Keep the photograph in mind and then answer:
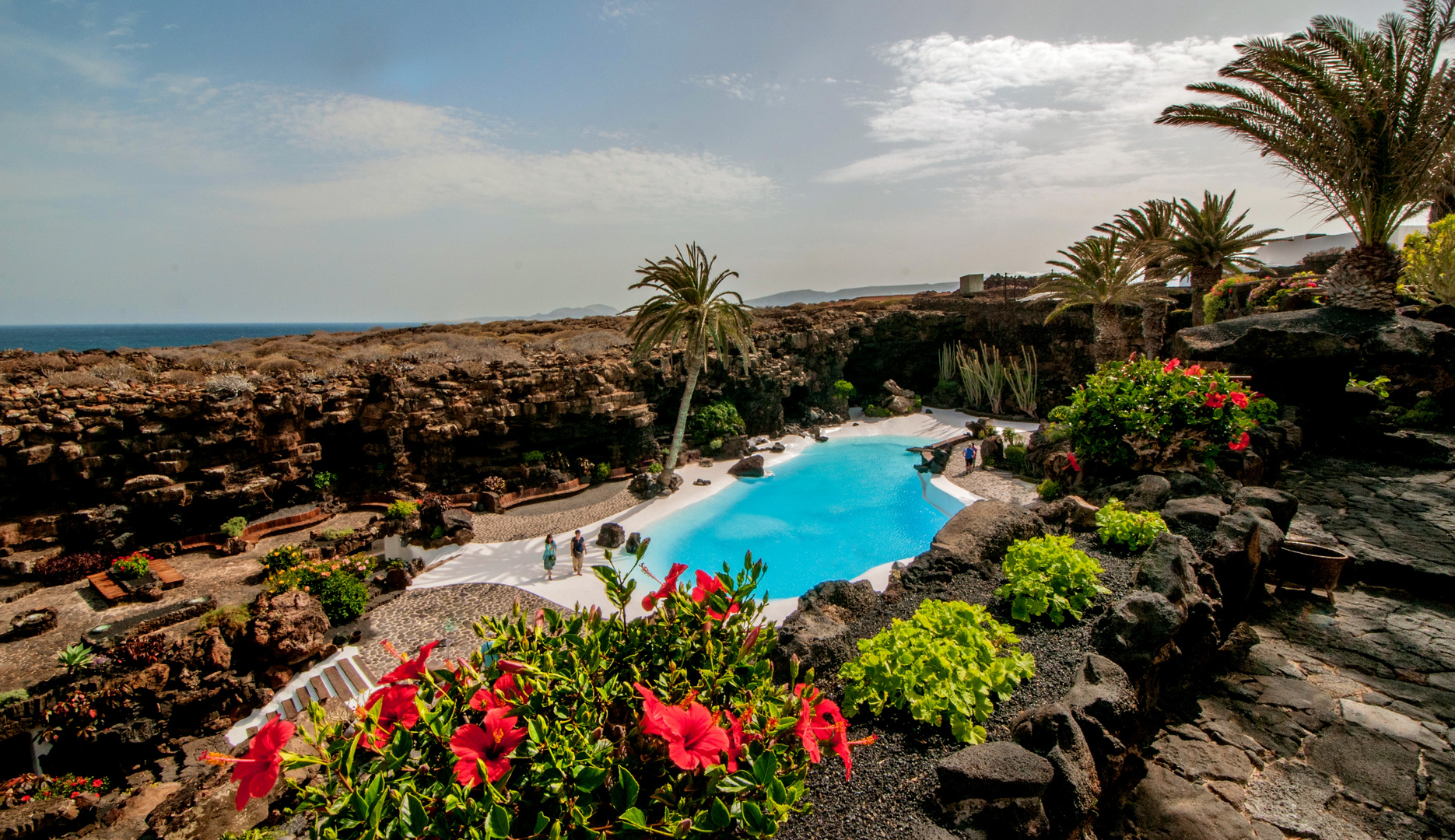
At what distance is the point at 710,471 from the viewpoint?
70.6ft

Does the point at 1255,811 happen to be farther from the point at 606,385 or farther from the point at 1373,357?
the point at 606,385

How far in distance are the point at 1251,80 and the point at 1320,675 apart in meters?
11.2

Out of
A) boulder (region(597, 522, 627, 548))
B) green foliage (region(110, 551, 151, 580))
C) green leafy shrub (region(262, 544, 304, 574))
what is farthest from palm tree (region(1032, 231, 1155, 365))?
green foliage (region(110, 551, 151, 580))

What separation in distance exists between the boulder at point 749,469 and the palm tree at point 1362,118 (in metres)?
15.2

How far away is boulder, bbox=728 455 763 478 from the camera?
2119cm

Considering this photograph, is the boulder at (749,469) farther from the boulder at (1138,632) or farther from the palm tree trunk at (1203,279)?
the boulder at (1138,632)

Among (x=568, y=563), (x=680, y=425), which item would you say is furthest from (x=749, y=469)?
(x=568, y=563)

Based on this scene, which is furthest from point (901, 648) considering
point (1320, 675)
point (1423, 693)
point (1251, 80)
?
point (1251, 80)

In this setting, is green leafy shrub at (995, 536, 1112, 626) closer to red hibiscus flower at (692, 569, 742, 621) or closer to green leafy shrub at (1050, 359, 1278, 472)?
red hibiscus flower at (692, 569, 742, 621)

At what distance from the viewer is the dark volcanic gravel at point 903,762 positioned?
343cm

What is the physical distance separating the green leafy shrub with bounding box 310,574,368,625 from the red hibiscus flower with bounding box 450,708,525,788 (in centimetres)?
1136

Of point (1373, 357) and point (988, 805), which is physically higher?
point (1373, 357)

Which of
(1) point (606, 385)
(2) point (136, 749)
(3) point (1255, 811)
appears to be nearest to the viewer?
(3) point (1255, 811)

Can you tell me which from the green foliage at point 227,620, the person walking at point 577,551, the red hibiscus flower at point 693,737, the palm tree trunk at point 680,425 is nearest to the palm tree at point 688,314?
the palm tree trunk at point 680,425
